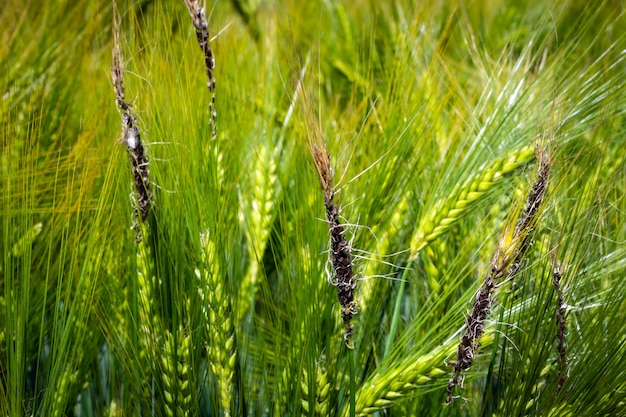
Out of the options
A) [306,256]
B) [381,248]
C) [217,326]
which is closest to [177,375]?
[217,326]

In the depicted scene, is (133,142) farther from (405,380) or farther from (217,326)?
(405,380)


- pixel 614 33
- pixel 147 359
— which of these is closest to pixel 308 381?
pixel 147 359

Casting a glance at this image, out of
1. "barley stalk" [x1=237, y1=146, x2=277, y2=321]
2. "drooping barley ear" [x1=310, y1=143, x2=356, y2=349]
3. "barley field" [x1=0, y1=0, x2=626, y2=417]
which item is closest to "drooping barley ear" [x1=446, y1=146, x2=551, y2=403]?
"barley field" [x1=0, y1=0, x2=626, y2=417]

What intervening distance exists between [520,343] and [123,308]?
44 cm

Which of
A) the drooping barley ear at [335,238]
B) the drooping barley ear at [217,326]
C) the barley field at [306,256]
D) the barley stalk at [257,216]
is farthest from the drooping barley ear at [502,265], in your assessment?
the barley stalk at [257,216]

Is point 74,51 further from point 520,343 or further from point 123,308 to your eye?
point 520,343

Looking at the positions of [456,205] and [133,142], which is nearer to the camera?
[133,142]

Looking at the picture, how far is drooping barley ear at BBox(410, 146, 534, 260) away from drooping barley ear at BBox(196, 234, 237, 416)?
0.23 m

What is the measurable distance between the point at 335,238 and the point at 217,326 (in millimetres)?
191

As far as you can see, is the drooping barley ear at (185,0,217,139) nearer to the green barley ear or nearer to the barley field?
the barley field

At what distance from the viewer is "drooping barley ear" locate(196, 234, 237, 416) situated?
666 millimetres

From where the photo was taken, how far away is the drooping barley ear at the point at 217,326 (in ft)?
2.18

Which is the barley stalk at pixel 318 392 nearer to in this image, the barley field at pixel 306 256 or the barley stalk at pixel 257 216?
the barley field at pixel 306 256

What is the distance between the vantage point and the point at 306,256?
27.3 inches
